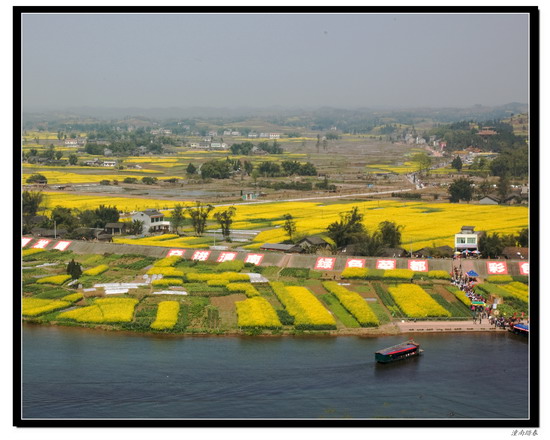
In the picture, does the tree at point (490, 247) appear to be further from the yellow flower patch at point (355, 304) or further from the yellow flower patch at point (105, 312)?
the yellow flower patch at point (105, 312)

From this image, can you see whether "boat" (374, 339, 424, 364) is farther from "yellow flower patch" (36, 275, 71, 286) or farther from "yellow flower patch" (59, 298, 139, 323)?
"yellow flower patch" (36, 275, 71, 286)

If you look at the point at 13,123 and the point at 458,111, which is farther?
the point at 458,111

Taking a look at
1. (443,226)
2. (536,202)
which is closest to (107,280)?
(536,202)

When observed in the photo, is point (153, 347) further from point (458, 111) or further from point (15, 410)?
point (458, 111)

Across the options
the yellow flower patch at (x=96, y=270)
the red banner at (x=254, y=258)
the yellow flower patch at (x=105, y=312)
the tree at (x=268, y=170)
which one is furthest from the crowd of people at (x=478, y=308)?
the tree at (x=268, y=170)

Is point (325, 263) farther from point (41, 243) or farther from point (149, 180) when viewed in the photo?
point (149, 180)

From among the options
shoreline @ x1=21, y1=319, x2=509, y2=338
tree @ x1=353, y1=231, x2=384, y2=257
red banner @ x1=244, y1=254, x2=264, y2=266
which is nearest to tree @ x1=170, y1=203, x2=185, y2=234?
red banner @ x1=244, y1=254, x2=264, y2=266

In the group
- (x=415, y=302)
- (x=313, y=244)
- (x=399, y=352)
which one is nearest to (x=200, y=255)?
(x=313, y=244)
